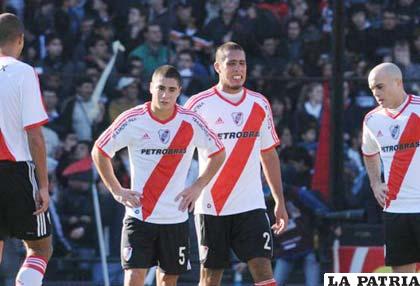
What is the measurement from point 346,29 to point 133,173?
17.6 feet

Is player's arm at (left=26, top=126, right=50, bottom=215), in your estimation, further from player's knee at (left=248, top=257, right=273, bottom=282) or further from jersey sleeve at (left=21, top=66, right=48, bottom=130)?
player's knee at (left=248, top=257, right=273, bottom=282)

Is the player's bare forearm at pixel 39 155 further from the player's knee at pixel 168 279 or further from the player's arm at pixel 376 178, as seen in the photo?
the player's arm at pixel 376 178

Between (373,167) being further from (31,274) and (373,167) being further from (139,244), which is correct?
(31,274)

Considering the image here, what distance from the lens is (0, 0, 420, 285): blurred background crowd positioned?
42.5 feet

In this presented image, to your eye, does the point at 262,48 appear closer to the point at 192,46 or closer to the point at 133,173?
the point at 192,46

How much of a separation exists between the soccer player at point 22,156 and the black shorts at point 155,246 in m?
0.71

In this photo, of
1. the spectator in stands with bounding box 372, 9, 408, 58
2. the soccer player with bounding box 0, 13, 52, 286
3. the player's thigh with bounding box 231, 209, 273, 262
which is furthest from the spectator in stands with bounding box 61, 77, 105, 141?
the soccer player with bounding box 0, 13, 52, 286

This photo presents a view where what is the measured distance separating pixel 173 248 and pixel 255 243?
26.2 inches

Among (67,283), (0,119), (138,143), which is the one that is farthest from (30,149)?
(67,283)

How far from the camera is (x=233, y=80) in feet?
30.2

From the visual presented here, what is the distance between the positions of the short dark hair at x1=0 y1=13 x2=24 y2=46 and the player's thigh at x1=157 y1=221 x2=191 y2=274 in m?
1.76

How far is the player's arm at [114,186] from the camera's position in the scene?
8.60 meters

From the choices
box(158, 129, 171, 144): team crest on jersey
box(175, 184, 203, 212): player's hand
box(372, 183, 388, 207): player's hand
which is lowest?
box(372, 183, 388, 207): player's hand

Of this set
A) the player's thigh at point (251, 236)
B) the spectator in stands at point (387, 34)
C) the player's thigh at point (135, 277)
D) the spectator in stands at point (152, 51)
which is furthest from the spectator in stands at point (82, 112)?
the player's thigh at point (135, 277)
